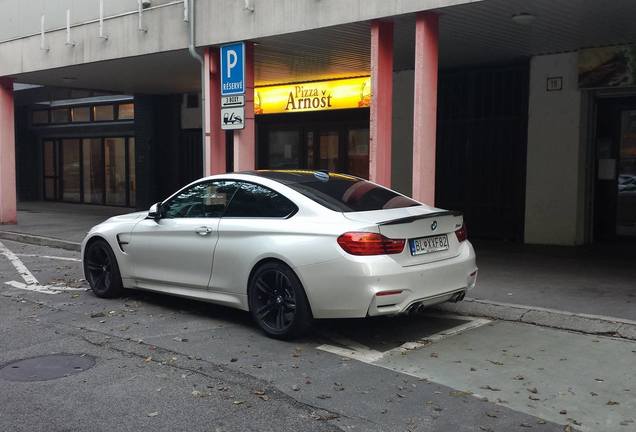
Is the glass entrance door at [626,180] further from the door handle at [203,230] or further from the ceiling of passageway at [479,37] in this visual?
the door handle at [203,230]

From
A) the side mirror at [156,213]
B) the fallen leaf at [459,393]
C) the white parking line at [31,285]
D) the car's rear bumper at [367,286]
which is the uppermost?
the side mirror at [156,213]

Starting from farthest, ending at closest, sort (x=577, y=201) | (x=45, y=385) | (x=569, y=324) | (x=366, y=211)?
(x=577, y=201)
(x=569, y=324)
(x=366, y=211)
(x=45, y=385)

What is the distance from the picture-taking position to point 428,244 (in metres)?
5.84

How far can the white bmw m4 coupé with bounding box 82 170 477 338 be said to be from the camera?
548 cm

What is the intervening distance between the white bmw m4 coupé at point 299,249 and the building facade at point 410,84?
255 cm

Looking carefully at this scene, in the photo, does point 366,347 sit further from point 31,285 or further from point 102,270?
point 31,285

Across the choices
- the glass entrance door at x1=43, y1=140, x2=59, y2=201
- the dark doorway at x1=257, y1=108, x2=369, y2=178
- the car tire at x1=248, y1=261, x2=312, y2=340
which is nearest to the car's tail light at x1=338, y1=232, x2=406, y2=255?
the car tire at x1=248, y1=261, x2=312, y2=340

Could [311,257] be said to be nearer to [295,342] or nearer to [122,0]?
[295,342]

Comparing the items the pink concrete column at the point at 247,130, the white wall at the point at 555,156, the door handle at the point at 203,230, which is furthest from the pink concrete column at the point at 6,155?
the white wall at the point at 555,156

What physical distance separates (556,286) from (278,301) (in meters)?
3.84

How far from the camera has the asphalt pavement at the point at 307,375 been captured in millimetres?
4207

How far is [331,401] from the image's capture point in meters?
4.50

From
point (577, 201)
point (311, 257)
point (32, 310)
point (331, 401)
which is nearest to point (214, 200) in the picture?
point (311, 257)

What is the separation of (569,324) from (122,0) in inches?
385
